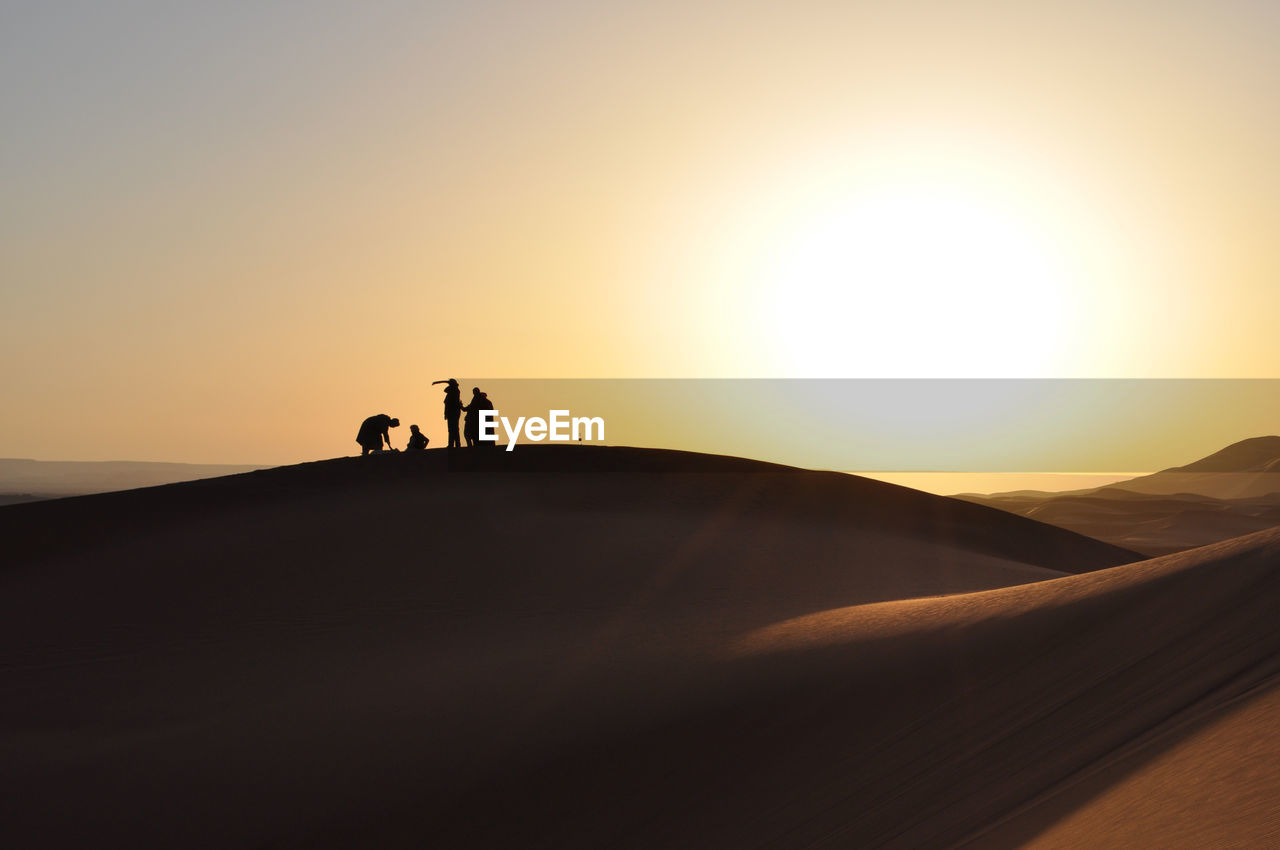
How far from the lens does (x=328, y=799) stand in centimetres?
849

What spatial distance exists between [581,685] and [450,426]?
14800mm

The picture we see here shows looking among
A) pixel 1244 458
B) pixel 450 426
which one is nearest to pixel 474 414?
pixel 450 426

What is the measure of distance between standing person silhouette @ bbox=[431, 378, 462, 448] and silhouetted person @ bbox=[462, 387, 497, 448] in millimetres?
345

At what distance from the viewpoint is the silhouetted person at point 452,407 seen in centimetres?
2397

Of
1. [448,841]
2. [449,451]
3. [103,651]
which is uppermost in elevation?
[449,451]

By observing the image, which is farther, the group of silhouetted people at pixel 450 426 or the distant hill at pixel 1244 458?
the distant hill at pixel 1244 458

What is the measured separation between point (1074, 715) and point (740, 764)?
8.53 feet

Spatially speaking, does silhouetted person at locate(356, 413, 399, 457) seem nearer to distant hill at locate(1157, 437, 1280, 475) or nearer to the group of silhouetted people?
the group of silhouetted people

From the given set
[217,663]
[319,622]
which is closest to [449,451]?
[319,622]

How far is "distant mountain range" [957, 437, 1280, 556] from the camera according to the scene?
7244cm

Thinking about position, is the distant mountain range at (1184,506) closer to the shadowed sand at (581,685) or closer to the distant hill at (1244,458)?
the distant hill at (1244,458)

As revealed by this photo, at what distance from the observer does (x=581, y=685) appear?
34.6 ft

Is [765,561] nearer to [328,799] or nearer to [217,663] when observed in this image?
[217,663]

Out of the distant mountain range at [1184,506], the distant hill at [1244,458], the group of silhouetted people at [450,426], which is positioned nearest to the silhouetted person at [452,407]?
the group of silhouetted people at [450,426]
